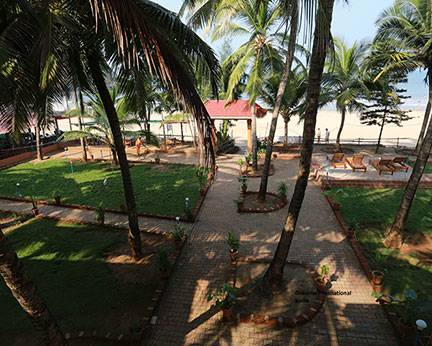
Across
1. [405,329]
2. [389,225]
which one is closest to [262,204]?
[389,225]

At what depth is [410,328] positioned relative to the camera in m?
4.82

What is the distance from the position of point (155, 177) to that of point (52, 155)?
11225mm

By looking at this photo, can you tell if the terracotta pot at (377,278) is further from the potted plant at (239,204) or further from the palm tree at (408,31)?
the palm tree at (408,31)

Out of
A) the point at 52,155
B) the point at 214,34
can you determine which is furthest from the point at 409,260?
the point at 52,155

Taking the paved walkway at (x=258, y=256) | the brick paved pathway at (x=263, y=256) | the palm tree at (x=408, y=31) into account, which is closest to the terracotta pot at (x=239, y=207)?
the paved walkway at (x=258, y=256)

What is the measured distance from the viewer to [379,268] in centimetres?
650

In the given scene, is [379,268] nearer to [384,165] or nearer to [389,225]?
[389,225]

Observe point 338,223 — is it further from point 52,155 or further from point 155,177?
point 52,155

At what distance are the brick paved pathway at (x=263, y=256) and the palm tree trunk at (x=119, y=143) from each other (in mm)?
1535

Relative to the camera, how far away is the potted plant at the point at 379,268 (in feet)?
19.4

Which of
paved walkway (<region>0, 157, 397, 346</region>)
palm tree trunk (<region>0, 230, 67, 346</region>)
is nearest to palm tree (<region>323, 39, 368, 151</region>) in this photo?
paved walkway (<region>0, 157, 397, 346</region>)

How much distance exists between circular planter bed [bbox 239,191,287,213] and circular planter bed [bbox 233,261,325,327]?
3.36m

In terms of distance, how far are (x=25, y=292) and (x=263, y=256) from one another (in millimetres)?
5707

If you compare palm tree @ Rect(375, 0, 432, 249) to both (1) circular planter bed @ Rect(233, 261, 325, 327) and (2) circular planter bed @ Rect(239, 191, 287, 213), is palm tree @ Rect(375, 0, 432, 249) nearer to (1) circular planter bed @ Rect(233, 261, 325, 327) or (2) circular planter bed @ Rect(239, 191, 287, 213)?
(2) circular planter bed @ Rect(239, 191, 287, 213)
